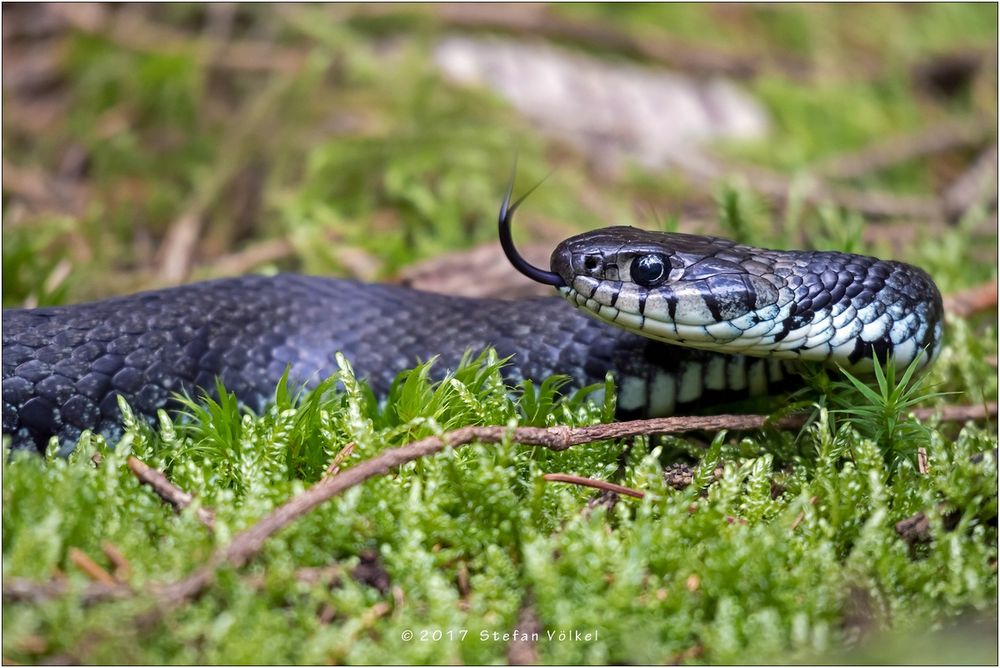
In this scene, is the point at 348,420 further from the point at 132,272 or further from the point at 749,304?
the point at 132,272

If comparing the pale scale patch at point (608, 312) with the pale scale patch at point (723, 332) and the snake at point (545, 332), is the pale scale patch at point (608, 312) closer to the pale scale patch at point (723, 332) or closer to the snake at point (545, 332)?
the snake at point (545, 332)

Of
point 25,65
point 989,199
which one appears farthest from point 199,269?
point 989,199

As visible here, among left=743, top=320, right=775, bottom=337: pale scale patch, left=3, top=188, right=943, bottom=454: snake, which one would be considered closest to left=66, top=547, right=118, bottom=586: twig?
left=3, top=188, right=943, bottom=454: snake

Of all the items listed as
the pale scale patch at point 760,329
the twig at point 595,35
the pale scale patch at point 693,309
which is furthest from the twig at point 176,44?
the pale scale patch at point 760,329

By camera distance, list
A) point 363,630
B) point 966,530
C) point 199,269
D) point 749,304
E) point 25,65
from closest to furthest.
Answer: point 363,630 → point 966,530 → point 749,304 → point 199,269 → point 25,65

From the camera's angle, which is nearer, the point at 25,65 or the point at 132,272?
the point at 132,272

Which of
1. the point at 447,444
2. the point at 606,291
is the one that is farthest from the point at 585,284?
the point at 447,444

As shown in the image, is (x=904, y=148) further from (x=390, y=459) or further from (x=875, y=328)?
(x=390, y=459)
